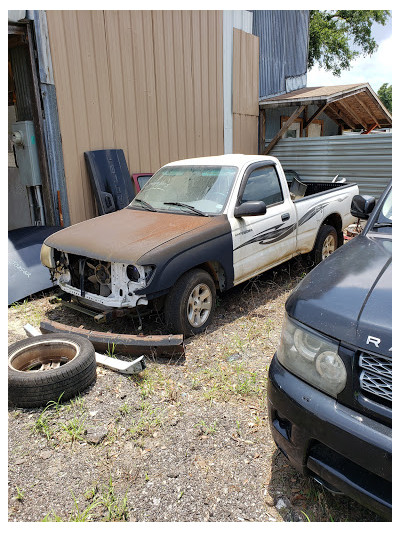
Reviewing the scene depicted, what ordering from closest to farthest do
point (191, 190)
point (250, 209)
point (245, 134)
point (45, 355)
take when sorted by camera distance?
point (45, 355), point (250, 209), point (191, 190), point (245, 134)

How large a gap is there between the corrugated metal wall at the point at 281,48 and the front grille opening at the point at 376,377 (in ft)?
40.6

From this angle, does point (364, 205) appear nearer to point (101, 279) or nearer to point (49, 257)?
point (101, 279)

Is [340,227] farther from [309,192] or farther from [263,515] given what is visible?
[263,515]

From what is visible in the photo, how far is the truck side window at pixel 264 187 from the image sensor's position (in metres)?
4.95

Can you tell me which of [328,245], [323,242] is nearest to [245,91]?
[328,245]

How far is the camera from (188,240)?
4.01 metres

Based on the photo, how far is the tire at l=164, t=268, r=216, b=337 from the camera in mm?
3996

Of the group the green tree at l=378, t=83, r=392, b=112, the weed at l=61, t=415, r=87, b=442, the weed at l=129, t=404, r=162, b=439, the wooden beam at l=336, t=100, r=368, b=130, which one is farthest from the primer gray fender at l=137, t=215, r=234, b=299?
the green tree at l=378, t=83, r=392, b=112

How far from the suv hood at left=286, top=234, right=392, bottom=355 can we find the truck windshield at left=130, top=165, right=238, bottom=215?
A: 7.74 feet

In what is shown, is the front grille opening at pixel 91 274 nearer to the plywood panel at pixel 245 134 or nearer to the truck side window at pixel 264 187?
the truck side window at pixel 264 187

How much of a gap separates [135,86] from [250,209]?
497cm

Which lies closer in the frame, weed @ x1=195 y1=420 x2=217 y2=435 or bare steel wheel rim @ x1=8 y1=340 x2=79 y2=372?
weed @ x1=195 y1=420 x2=217 y2=435

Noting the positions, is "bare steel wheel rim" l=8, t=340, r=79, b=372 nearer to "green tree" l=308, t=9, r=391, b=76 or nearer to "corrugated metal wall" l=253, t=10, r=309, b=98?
"corrugated metal wall" l=253, t=10, r=309, b=98

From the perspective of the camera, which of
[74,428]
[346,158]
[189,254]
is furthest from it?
[346,158]
